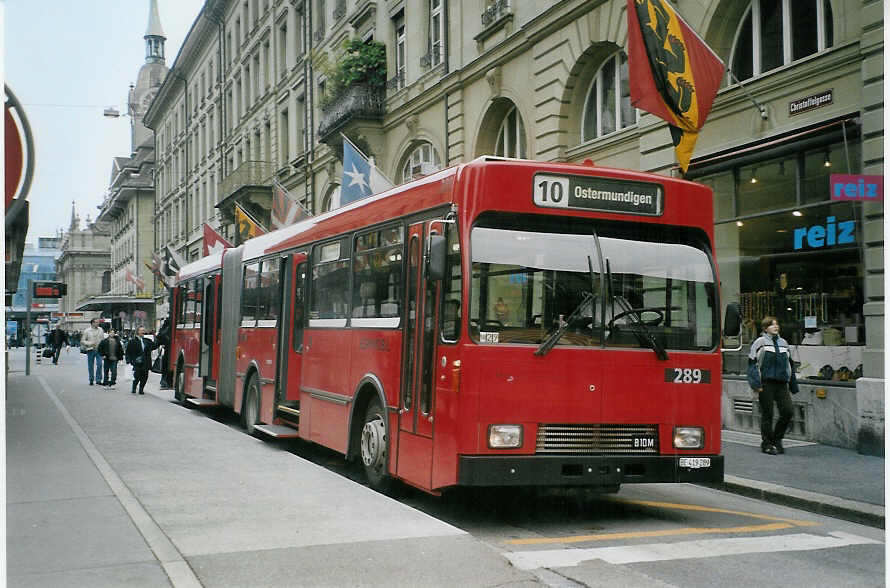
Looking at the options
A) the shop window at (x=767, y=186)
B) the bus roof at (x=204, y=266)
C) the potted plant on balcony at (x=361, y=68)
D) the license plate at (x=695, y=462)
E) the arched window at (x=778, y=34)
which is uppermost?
the potted plant on balcony at (x=361, y=68)

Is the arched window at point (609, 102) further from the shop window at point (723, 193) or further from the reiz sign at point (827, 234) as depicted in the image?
the reiz sign at point (827, 234)

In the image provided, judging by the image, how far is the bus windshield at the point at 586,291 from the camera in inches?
310

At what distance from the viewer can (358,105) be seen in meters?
27.8

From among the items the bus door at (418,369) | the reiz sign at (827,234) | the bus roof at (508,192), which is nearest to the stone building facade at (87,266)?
the reiz sign at (827,234)

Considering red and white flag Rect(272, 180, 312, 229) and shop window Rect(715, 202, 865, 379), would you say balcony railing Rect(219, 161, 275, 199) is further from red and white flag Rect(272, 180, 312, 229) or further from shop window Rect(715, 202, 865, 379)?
shop window Rect(715, 202, 865, 379)

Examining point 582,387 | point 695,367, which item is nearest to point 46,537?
point 582,387

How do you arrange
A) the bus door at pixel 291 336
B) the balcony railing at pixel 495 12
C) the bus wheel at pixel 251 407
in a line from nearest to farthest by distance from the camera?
the bus door at pixel 291 336
the bus wheel at pixel 251 407
the balcony railing at pixel 495 12

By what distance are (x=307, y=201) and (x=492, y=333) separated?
2785cm

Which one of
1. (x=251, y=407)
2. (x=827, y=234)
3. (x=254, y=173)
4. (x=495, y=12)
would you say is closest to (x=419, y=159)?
(x=495, y=12)

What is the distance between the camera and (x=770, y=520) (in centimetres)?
879

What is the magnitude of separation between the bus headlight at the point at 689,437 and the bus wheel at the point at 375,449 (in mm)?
2671

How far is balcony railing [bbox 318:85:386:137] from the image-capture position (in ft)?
90.8

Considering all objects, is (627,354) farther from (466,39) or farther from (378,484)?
(466,39)

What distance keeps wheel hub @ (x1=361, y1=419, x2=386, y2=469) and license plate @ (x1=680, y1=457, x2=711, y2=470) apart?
2751 millimetres
